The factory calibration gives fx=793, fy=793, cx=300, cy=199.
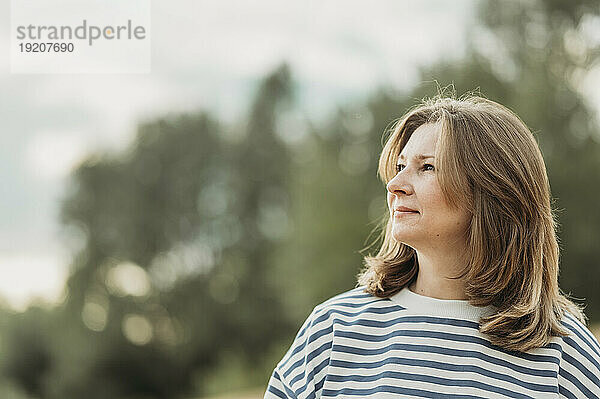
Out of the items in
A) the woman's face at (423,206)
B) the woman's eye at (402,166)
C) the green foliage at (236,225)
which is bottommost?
the green foliage at (236,225)

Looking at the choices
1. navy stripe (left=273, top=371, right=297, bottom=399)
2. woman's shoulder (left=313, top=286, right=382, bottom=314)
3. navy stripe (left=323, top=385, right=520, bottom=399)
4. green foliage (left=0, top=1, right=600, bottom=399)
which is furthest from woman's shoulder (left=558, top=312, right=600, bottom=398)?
green foliage (left=0, top=1, right=600, bottom=399)

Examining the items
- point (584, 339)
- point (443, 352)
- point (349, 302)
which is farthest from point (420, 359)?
point (584, 339)

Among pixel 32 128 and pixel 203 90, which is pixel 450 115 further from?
pixel 203 90

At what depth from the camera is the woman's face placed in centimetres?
134

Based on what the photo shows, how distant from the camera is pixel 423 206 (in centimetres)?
134

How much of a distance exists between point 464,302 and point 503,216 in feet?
0.53

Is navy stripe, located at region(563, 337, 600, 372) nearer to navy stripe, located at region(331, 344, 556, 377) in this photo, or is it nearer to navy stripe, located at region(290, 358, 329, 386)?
navy stripe, located at region(331, 344, 556, 377)

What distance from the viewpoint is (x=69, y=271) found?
826 centimetres

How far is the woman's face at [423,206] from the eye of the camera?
1336 millimetres

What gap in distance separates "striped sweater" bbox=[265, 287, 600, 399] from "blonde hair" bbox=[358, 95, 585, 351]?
3 cm

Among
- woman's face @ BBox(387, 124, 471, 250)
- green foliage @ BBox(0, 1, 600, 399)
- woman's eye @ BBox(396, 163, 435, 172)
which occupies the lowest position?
green foliage @ BBox(0, 1, 600, 399)

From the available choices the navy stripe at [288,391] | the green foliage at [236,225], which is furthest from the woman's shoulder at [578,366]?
the green foliage at [236,225]

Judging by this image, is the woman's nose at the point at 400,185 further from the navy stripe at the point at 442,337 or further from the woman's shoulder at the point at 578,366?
the woman's shoulder at the point at 578,366

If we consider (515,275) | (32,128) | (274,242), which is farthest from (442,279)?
(274,242)
